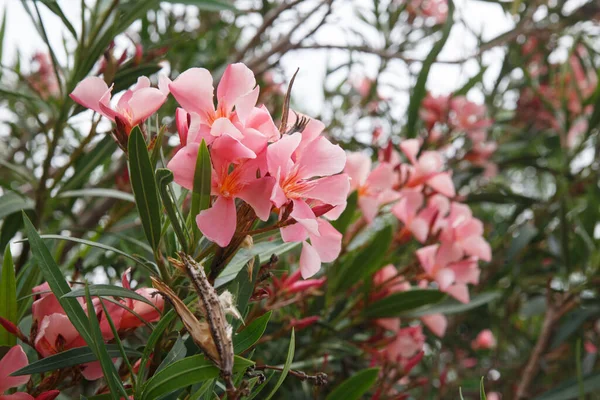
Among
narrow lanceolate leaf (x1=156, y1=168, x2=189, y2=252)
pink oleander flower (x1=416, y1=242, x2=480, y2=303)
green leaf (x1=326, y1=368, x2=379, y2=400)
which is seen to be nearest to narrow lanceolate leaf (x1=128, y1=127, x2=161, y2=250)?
narrow lanceolate leaf (x1=156, y1=168, x2=189, y2=252)

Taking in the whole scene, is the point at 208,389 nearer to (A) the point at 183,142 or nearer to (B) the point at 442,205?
(A) the point at 183,142

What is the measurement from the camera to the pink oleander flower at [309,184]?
0.51 m

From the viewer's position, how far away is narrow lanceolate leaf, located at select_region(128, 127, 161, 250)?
52 cm

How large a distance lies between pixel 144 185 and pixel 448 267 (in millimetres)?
653

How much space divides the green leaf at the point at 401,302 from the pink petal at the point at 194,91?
587 millimetres

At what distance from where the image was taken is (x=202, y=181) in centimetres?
51

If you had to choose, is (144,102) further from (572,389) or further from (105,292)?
(572,389)

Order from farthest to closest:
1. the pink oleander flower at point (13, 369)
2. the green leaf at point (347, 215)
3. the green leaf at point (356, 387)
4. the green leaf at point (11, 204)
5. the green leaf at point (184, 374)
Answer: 1. the green leaf at point (347, 215)
2. the green leaf at point (11, 204)
3. the green leaf at point (356, 387)
4. the pink oleander flower at point (13, 369)
5. the green leaf at point (184, 374)

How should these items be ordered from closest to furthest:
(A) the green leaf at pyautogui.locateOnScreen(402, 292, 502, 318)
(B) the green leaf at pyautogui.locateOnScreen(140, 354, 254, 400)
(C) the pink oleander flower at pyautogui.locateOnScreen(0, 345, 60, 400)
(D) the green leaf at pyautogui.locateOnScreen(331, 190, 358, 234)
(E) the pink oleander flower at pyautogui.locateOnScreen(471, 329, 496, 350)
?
(B) the green leaf at pyautogui.locateOnScreen(140, 354, 254, 400), (C) the pink oleander flower at pyautogui.locateOnScreen(0, 345, 60, 400), (D) the green leaf at pyautogui.locateOnScreen(331, 190, 358, 234), (A) the green leaf at pyautogui.locateOnScreen(402, 292, 502, 318), (E) the pink oleander flower at pyautogui.locateOnScreen(471, 329, 496, 350)

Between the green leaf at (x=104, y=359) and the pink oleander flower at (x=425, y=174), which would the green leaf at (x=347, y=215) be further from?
the green leaf at (x=104, y=359)

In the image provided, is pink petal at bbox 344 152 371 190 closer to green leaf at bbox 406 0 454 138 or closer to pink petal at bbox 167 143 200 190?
green leaf at bbox 406 0 454 138

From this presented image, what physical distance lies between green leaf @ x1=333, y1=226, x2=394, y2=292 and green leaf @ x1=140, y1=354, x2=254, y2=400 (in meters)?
0.57

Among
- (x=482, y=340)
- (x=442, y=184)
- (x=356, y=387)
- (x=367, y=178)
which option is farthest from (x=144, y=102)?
(x=482, y=340)

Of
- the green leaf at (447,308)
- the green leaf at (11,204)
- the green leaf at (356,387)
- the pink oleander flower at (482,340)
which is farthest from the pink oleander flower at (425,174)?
the pink oleander flower at (482,340)
